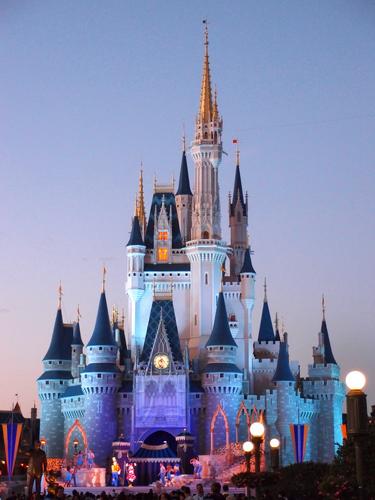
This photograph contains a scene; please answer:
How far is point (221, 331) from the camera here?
8294 cm

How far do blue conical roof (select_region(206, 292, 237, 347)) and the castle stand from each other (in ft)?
0.30

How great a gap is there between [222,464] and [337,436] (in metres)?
12.9

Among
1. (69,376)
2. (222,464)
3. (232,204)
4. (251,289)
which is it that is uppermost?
(232,204)

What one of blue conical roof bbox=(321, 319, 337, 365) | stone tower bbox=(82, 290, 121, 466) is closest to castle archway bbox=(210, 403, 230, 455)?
stone tower bbox=(82, 290, 121, 466)

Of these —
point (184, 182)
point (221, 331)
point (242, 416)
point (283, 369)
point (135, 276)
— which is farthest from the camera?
point (184, 182)

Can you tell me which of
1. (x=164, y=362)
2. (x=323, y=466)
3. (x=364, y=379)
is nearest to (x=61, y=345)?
(x=164, y=362)

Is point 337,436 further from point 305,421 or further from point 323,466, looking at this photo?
point 323,466

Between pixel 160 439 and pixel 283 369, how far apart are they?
9.39m

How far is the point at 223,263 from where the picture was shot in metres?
90.3

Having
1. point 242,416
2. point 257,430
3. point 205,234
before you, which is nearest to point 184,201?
point 205,234

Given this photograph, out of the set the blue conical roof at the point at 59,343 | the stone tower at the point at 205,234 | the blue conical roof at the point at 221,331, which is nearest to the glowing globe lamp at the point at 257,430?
the blue conical roof at the point at 221,331

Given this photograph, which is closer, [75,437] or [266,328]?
[75,437]

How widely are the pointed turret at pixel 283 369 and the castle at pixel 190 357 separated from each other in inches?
3.4

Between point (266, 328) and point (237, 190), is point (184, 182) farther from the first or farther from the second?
point (266, 328)
